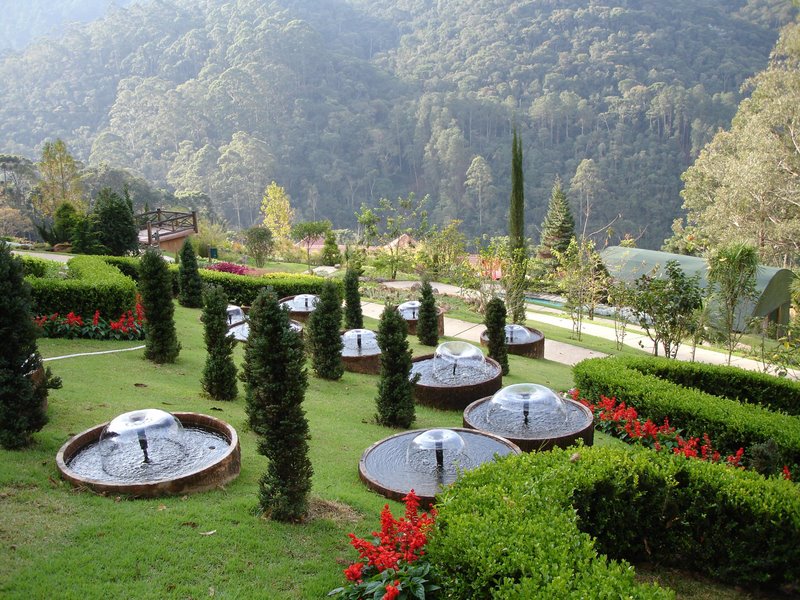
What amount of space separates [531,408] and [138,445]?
415cm

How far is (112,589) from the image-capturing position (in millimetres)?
3414

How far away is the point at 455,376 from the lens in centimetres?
→ 911

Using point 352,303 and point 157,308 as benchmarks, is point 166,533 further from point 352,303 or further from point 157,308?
point 352,303

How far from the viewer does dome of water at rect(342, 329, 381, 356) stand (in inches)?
401

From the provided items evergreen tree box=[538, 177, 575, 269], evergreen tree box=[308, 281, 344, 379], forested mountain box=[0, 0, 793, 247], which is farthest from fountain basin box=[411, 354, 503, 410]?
forested mountain box=[0, 0, 793, 247]

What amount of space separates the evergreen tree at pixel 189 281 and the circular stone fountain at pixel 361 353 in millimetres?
4433

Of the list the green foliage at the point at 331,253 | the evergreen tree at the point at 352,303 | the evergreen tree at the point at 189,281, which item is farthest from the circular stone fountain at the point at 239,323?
the green foliage at the point at 331,253

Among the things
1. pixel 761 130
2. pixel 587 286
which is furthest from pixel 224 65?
pixel 587 286

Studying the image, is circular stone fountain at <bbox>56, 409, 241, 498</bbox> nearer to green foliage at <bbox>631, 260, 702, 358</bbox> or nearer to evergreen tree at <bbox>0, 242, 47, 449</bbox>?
evergreen tree at <bbox>0, 242, 47, 449</bbox>

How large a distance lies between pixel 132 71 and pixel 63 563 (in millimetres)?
86341

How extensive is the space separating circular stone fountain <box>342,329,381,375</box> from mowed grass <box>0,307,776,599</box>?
324cm

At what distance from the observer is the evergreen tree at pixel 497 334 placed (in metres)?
10.2

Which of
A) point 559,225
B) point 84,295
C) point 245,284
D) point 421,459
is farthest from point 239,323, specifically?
point 559,225

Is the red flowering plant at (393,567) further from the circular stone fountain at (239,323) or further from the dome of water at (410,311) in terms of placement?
the dome of water at (410,311)
